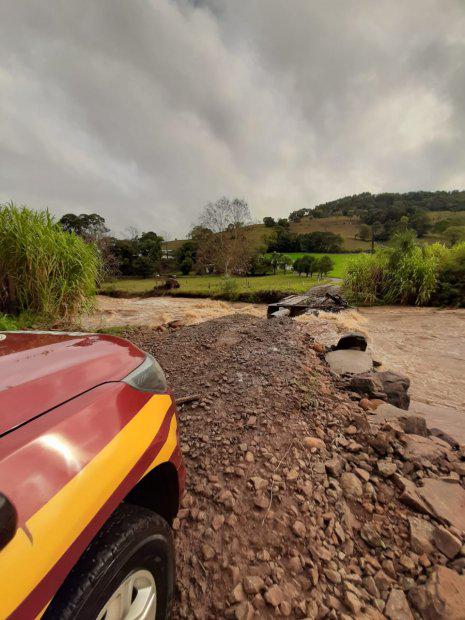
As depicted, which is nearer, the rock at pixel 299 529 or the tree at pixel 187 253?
the rock at pixel 299 529

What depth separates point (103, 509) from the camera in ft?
2.59

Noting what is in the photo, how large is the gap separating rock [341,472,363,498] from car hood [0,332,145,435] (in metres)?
1.60

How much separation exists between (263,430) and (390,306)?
13002mm

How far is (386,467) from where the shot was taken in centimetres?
195

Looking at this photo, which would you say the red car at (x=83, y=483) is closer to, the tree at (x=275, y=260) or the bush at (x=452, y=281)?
the bush at (x=452, y=281)

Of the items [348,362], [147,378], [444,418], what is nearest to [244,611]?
[147,378]

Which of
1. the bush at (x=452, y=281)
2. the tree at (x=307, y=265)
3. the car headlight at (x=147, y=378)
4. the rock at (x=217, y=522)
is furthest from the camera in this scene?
the tree at (x=307, y=265)

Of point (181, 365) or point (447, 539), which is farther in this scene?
point (181, 365)

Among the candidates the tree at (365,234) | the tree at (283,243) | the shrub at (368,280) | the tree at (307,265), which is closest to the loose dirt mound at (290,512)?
the shrub at (368,280)

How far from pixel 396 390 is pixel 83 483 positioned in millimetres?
3476

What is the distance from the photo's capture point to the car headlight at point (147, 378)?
118cm

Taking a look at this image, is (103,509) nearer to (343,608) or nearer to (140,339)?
(343,608)

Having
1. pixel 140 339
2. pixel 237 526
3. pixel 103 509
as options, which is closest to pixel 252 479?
pixel 237 526

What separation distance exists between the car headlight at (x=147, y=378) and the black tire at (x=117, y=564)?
0.44 metres
